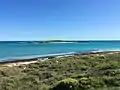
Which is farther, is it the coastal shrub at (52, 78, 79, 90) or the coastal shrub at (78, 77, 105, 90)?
the coastal shrub at (78, 77, 105, 90)

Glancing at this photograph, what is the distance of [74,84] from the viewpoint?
1306cm

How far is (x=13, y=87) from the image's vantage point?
16.5 meters

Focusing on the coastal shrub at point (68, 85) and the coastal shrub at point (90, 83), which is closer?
the coastal shrub at point (68, 85)

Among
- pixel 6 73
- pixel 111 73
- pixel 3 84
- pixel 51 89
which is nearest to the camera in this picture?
pixel 51 89

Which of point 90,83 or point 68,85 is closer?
point 68,85

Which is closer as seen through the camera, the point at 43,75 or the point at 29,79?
the point at 29,79

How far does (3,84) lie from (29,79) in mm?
2057

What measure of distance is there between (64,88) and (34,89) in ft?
7.26

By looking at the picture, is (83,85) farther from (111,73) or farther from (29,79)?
(29,79)

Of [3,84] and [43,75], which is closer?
[3,84]

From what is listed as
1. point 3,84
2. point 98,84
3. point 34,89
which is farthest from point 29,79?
point 98,84

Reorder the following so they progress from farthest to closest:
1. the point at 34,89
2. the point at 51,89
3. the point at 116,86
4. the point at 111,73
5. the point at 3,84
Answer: the point at 3,84 → the point at 111,73 → the point at 34,89 → the point at 51,89 → the point at 116,86

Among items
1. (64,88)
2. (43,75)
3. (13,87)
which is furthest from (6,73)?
(64,88)

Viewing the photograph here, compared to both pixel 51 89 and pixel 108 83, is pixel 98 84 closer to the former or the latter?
pixel 108 83
